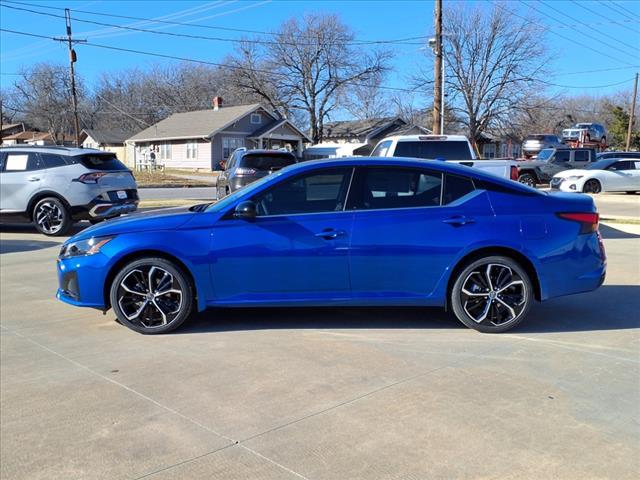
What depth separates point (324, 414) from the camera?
11.7 feet

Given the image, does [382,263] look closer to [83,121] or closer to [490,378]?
[490,378]

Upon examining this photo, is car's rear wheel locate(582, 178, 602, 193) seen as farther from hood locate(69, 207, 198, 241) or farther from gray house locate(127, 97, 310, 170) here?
gray house locate(127, 97, 310, 170)

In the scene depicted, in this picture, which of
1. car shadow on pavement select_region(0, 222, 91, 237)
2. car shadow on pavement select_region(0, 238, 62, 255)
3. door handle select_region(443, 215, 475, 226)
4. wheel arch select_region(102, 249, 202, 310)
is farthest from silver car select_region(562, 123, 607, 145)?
wheel arch select_region(102, 249, 202, 310)

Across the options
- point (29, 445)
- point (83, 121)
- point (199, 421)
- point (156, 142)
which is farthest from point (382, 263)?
point (83, 121)

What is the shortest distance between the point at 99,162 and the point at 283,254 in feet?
26.7

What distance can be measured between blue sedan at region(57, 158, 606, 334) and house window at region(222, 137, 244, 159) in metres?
44.1

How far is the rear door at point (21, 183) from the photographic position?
451 inches

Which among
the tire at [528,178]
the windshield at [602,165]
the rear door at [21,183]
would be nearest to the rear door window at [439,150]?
the rear door at [21,183]

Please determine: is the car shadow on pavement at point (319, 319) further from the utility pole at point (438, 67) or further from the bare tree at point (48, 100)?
the bare tree at point (48, 100)

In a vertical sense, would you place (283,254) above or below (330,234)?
below

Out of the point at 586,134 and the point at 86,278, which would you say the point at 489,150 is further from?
the point at 86,278

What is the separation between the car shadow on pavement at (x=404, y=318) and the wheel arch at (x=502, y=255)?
44cm

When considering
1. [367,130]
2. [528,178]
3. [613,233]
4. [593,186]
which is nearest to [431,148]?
[613,233]

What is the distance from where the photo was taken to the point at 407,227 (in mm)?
5008
